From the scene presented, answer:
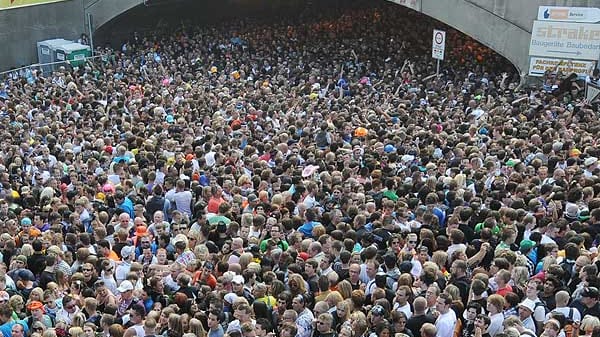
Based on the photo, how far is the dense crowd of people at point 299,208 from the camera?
768cm

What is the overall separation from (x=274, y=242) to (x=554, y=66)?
44.2 ft

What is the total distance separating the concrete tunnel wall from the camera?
20.9m

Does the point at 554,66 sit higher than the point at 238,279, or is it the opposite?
the point at 554,66

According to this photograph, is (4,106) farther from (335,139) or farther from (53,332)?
(53,332)

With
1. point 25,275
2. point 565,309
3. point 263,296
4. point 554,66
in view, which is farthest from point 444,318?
point 554,66

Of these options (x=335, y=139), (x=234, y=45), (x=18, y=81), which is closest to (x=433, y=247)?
(x=335, y=139)

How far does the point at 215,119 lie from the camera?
16219mm

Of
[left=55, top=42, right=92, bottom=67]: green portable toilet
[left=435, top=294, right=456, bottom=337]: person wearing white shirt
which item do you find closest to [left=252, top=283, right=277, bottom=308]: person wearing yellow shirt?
[left=435, top=294, right=456, bottom=337]: person wearing white shirt

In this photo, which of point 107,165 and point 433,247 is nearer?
point 433,247

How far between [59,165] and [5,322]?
5527 millimetres

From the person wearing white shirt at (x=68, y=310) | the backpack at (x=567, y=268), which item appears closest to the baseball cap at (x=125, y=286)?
the person wearing white shirt at (x=68, y=310)

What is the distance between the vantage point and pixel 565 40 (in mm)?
20141

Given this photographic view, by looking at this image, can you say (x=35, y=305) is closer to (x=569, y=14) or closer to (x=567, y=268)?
(x=567, y=268)

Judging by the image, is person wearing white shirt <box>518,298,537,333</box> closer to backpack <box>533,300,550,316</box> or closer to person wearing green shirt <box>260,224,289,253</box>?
backpack <box>533,300,550,316</box>
